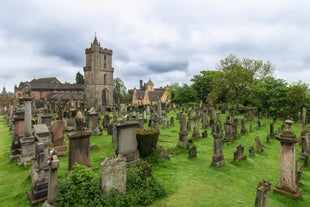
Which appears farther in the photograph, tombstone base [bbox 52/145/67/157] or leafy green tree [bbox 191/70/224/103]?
leafy green tree [bbox 191/70/224/103]

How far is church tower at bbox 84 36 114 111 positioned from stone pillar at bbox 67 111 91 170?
3793cm

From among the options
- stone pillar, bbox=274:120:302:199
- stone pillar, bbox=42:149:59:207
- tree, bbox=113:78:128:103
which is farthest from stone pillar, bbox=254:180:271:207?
tree, bbox=113:78:128:103

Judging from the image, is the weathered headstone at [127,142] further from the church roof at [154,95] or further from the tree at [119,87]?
the tree at [119,87]

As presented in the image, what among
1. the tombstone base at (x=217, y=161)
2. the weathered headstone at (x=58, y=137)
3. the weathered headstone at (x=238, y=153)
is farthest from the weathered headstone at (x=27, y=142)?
the weathered headstone at (x=238, y=153)

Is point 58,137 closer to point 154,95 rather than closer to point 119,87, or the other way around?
point 154,95

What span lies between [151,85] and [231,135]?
269 feet

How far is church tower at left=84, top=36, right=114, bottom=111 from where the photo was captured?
146 feet

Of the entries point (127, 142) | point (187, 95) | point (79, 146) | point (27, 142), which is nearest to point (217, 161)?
point (127, 142)

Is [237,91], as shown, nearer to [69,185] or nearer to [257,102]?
[257,102]

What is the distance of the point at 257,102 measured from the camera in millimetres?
26906

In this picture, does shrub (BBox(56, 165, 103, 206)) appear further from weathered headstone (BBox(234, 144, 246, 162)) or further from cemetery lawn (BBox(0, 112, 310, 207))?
weathered headstone (BBox(234, 144, 246, 162))

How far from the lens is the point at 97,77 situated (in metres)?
44.9

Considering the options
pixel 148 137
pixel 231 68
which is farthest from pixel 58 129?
pixel 231 68

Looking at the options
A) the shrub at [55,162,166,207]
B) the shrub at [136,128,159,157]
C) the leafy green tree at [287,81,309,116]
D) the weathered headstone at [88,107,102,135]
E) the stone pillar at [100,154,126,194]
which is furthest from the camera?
the leafy green tree at [287,81,309,116]
